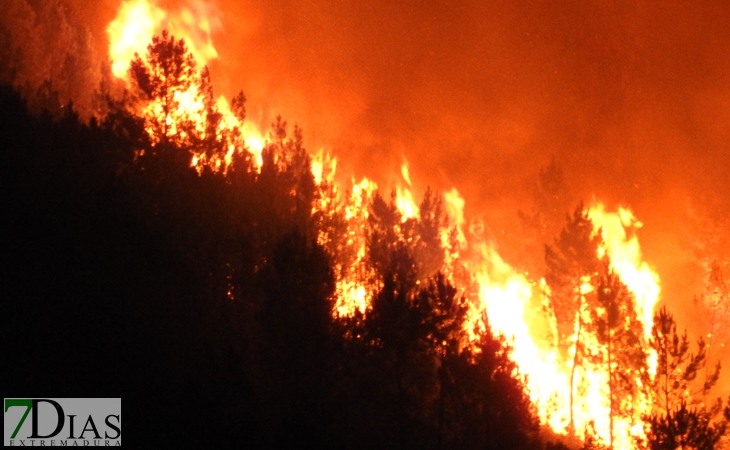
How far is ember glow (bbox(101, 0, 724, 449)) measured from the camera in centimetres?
2631

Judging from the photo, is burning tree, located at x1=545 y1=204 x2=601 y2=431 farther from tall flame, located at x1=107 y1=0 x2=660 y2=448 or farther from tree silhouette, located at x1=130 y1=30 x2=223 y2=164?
tree silhouette, located at x1=130 y1=30 x2=223 y2=164

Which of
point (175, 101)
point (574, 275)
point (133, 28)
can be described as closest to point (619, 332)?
point (574, 275)

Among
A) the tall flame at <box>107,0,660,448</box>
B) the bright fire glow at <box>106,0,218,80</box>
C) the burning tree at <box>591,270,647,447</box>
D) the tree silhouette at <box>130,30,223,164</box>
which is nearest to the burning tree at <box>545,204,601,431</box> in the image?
the tall flame at <box>107,0,660,448</box>

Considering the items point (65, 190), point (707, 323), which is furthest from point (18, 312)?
point (707, 323)

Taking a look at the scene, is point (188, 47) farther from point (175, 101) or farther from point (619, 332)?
point (619, 332)

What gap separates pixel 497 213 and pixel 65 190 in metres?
42.5

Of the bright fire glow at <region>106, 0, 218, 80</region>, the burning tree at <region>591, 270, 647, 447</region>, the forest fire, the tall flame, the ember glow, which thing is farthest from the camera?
the bright fire glow at <region>106, 0, 218, 80</region>

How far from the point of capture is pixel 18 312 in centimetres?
1466

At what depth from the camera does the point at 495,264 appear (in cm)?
4572

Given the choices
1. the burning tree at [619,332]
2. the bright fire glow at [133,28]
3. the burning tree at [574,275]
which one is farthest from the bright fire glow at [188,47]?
the burning tree at [619,332]

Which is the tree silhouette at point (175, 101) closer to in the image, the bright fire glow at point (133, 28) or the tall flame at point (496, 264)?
the tall flame at point (496, 264)

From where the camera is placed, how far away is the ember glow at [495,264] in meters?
26.3

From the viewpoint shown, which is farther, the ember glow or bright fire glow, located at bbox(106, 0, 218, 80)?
bright fire glow, located at bbox(106, 0, 218, 80)

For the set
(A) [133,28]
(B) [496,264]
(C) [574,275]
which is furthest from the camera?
(B) [496,264]
